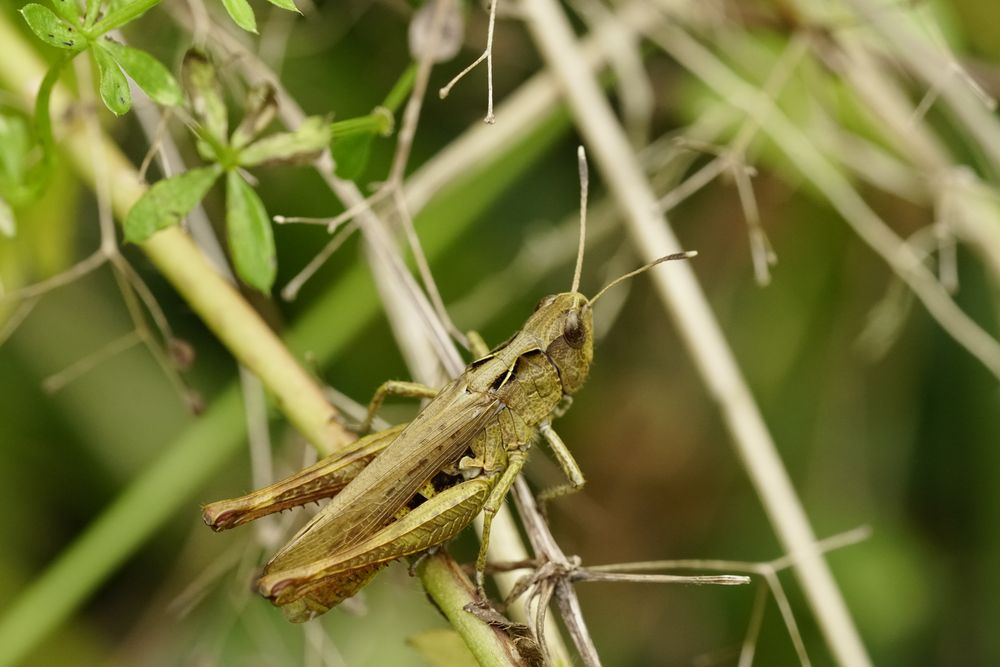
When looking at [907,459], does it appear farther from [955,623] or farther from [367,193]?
[367,193]

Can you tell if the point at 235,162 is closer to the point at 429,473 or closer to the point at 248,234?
the point at 248,234

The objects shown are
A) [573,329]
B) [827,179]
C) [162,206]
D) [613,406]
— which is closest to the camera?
[162,206]

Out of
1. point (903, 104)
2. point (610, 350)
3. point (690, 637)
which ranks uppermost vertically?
point (903, 104)

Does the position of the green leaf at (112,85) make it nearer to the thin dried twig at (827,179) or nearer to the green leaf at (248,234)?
the green leaf at (248,234)

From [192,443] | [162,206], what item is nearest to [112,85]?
[162,206]

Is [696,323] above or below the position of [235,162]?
below

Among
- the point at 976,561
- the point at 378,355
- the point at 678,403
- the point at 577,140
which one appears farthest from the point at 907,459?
the point at 378,355

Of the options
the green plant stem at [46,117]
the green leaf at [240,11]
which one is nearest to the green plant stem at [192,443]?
the green plant stem at [46,117]
